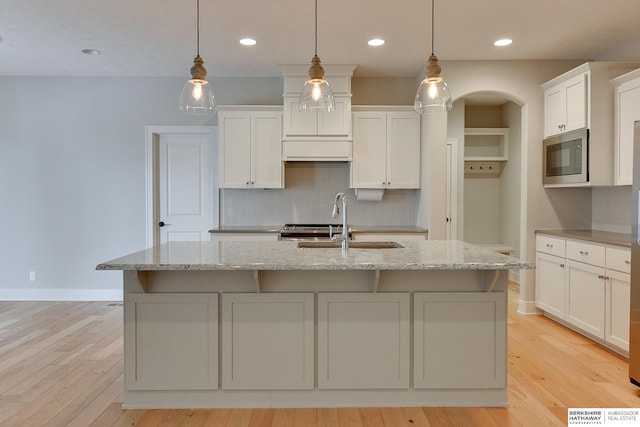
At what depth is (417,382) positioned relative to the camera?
261 cm

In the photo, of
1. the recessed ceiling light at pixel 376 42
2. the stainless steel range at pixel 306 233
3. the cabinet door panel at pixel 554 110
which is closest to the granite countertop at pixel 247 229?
the stainless steel range at pixel 306 233

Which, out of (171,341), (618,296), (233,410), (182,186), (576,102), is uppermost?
(576,102)

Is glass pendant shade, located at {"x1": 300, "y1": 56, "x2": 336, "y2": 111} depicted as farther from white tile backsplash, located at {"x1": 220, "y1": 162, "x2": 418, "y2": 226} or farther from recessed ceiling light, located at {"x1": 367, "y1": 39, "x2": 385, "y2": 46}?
white tile backsplash, located at {"x1": 220, "y1": 162, "x2": 418, "y2": 226}

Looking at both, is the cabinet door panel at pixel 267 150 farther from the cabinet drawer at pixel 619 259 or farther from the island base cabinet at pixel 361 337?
the cabinet drawer at pixel 619 259

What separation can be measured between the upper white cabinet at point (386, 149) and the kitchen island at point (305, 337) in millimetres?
2428

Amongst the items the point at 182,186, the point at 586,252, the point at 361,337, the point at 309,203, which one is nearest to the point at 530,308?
the point at 586,252

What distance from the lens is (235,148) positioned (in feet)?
16.2

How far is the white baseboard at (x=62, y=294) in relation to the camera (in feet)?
17.5

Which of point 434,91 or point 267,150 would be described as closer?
point 434,91

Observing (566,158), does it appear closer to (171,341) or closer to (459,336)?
(459,336)

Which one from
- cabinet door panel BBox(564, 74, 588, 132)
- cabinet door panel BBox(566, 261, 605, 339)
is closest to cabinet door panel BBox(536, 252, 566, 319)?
cabinet door panel BBox(566, 261, 605, 339)

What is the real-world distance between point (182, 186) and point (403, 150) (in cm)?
263

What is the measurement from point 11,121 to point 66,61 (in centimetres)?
127

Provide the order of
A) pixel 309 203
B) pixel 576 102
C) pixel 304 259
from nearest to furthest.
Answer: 1. pixel 304 259
2. pixel 576 102
3. pixel 309 203
